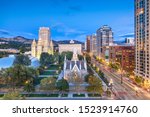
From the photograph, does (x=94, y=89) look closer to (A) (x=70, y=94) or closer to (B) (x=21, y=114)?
(A) (x=70, y=94)

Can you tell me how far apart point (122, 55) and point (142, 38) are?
5.55ft

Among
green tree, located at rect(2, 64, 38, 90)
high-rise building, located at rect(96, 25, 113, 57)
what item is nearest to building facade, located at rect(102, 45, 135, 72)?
high-rise building, located at rect(96, 25, 113, 57)

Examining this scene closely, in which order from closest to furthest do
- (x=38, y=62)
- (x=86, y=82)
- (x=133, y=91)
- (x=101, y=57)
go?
1. (x=133, y=91)
2. (x=86, y=82)
3. (x=101, y=57)
4. (x=38, y=62)

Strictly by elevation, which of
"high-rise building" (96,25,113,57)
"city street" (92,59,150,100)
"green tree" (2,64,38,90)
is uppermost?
"high-rise building" (96,25,113,57)

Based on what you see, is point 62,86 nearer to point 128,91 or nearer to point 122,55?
point 128,91

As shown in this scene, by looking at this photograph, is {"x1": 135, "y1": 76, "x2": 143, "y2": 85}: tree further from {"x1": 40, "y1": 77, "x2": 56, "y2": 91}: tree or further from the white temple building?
{"x1": 40, "y1": 77, "x2": 56, "y2": 91}: tree

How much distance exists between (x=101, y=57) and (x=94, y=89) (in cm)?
248

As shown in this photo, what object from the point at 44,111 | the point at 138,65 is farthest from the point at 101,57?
the point at 44,111

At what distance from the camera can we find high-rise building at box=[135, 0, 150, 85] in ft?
25.7

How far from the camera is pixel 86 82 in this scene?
24.1ft

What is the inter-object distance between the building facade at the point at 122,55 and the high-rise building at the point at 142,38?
0.42 m

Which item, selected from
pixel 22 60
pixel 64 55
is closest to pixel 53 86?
pixel 22 60

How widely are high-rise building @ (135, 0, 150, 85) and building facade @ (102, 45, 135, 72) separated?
42 cm

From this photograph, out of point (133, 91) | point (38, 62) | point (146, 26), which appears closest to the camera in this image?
point (133, 91)
